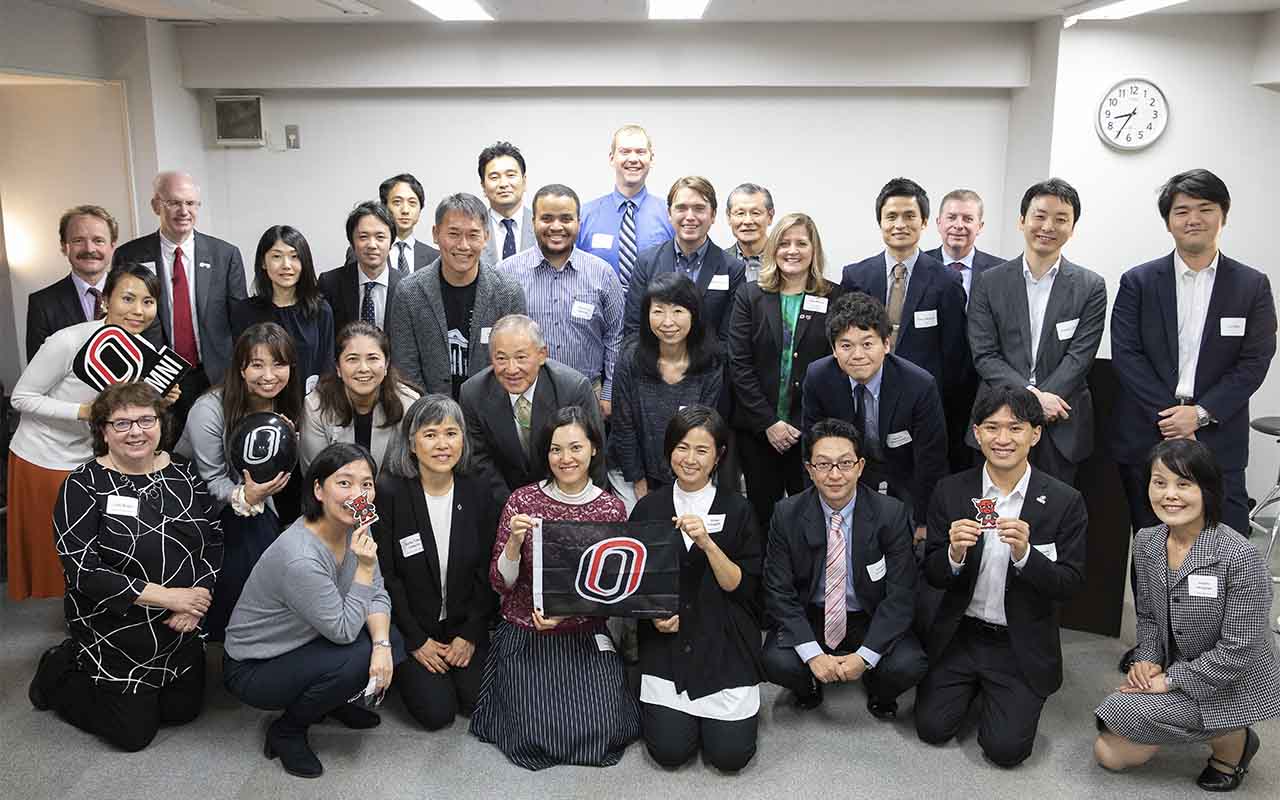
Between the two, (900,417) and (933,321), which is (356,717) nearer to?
(900,417)

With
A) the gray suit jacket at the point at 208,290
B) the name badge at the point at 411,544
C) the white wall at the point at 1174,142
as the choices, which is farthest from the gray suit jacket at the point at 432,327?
the white wall at the point at 1174,142

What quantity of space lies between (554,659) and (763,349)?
1.59 m

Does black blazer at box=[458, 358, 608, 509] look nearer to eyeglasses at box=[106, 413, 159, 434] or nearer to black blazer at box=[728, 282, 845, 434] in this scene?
black blazer at box=[728, 282, 845, 434]

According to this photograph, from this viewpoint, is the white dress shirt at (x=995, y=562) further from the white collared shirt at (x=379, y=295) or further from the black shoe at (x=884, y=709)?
the white collared shirt at (x=379, y=295)

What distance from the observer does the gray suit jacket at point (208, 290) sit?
15.4 ft

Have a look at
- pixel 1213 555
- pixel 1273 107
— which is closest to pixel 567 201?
pixel 1213 555

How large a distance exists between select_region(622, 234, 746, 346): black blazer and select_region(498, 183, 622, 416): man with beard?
9 cm

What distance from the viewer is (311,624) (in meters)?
3.33

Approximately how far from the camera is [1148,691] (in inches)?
128

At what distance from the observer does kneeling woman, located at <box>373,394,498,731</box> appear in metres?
3.60

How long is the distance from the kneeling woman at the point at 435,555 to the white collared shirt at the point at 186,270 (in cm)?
170

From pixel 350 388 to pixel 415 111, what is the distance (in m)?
3.71

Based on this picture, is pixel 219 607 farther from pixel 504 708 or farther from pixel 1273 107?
pixel 1273 107

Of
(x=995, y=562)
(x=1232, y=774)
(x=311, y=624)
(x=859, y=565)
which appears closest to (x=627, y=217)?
(x=859, y=565)
